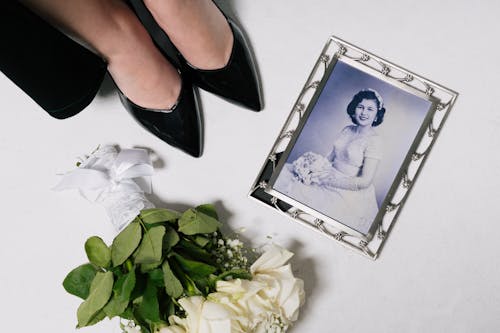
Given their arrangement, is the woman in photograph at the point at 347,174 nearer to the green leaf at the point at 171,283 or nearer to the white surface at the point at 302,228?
the white surface at the point at 302,228

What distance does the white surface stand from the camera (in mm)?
851

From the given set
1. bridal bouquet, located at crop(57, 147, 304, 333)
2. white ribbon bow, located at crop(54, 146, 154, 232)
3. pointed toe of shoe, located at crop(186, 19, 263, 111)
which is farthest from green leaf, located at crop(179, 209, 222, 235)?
pointed toe of shoe, located at crop(186, 19, 263, 111)

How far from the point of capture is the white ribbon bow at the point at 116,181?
812 millimetres

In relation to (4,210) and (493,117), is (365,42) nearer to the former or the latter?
(493,117)

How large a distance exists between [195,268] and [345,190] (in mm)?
308

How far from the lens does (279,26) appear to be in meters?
0.91

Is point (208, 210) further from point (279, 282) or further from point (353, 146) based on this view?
point (353, 146)

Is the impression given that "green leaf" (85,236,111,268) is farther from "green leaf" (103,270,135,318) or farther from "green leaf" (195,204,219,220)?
"green leaf" (195,204,219,220)

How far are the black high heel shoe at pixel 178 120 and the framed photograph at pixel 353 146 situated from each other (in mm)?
136

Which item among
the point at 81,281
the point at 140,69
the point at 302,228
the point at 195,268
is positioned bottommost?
the point at 81,281

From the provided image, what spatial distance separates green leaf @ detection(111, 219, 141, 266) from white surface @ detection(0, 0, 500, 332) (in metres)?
0.20

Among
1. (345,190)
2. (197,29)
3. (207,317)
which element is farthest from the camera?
(345,190)

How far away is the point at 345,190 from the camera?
2.85ft

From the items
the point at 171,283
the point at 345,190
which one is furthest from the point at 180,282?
the point at 345,190
